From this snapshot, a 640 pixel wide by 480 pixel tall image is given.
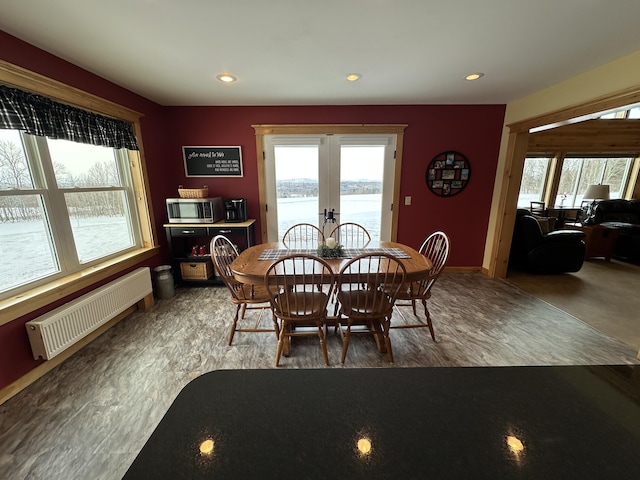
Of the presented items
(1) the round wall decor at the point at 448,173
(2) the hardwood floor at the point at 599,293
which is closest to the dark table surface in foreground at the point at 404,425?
(2) the hardwood floor at the point at 599,293

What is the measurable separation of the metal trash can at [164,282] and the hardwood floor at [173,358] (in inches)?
4.5

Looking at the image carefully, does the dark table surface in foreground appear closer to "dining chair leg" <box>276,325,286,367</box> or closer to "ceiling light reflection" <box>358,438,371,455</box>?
"ceiling light reflection" <box>358,438,371,455</box>

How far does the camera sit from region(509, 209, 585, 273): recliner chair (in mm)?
3639

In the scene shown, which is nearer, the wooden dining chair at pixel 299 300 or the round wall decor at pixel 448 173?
the wooden dining chair at pixel 299 300

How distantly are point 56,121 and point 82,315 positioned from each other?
1556mm

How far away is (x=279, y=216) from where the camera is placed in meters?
3.81

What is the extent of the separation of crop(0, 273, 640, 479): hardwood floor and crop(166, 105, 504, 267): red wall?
123 centimetres

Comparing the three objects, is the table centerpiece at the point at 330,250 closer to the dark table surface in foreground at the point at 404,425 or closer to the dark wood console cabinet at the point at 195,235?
the dark wood console cabinet at the point at 195,235

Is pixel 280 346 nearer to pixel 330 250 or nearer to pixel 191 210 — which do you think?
pixel 330 250

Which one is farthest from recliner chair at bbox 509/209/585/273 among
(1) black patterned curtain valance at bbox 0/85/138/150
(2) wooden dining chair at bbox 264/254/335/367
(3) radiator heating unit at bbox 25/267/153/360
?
(1) black patterned curtain valance at bbox 0/85/138/150

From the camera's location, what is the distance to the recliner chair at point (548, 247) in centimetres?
364

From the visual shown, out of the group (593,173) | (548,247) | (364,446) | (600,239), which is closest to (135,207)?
(364,446)

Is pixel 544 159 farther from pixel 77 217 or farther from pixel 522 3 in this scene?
pixel 77 217

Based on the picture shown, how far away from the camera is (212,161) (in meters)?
3.60
